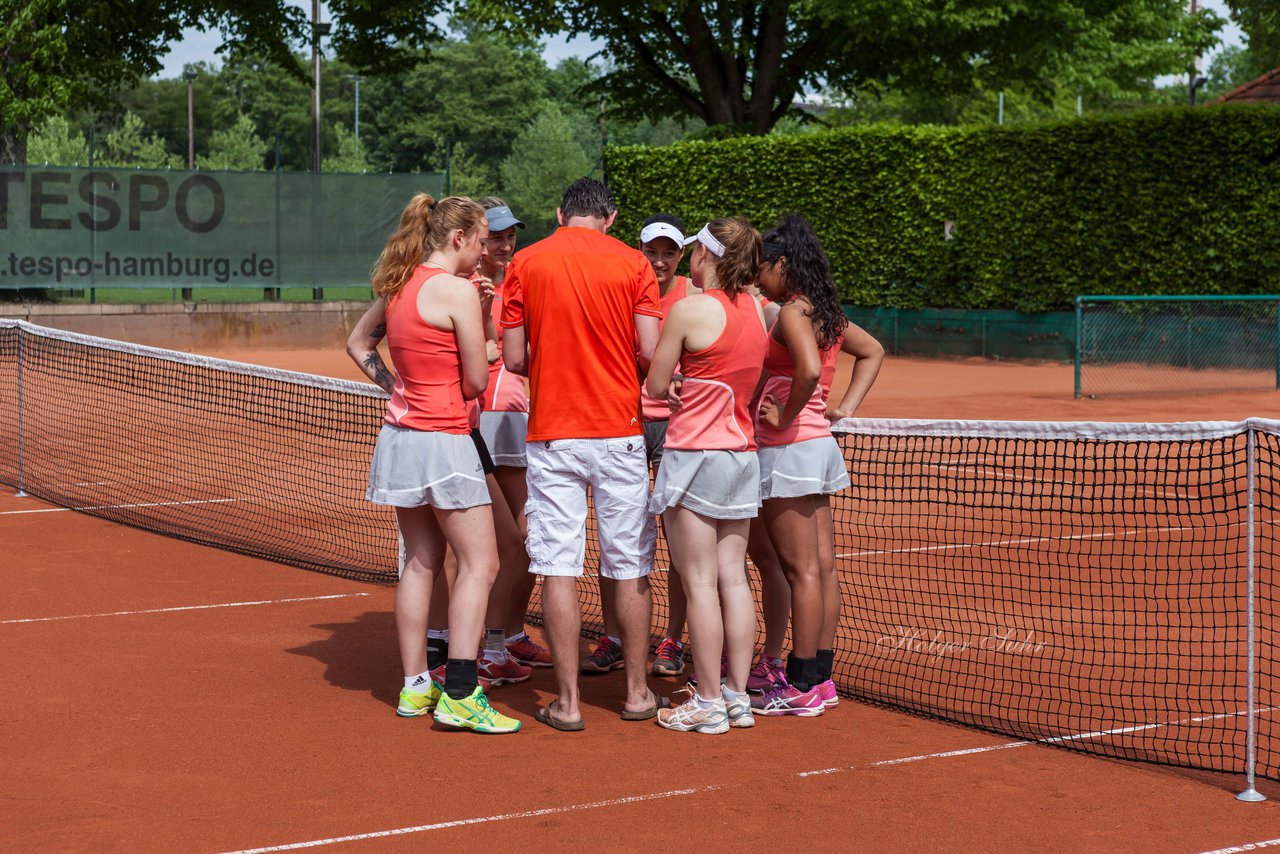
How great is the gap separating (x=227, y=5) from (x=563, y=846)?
27708 mm

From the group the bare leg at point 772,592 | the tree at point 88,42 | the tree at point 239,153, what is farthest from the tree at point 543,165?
the bare leg at point 772,592

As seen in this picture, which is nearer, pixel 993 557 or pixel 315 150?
pixel 993 557

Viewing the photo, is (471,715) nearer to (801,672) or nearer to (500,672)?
(500,672)

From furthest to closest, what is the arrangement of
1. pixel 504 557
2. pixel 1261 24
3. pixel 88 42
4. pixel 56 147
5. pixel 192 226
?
pixel 56 147, pixel 1261 24, pixel 88 42, pixel 192 226, pixel 504 557

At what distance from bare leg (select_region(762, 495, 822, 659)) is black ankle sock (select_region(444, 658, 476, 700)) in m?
1.30

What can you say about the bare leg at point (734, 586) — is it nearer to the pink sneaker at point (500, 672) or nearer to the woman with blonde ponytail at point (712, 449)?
the woman with blonde ponytail at point (712, 449)

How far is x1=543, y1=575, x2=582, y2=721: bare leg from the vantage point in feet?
18.7

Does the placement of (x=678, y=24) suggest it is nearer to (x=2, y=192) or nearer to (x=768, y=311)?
(x=2, y=192)

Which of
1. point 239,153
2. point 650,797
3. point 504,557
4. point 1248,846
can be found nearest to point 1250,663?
point 1248,846

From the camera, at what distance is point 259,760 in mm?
5324

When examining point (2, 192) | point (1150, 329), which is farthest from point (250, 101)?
point (1150, 329)

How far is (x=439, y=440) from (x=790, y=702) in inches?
69.1

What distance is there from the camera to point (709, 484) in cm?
564

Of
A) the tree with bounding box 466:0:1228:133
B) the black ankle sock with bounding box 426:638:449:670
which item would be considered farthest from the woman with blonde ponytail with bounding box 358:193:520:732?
the tree with bounding box 466:0:1228:133
